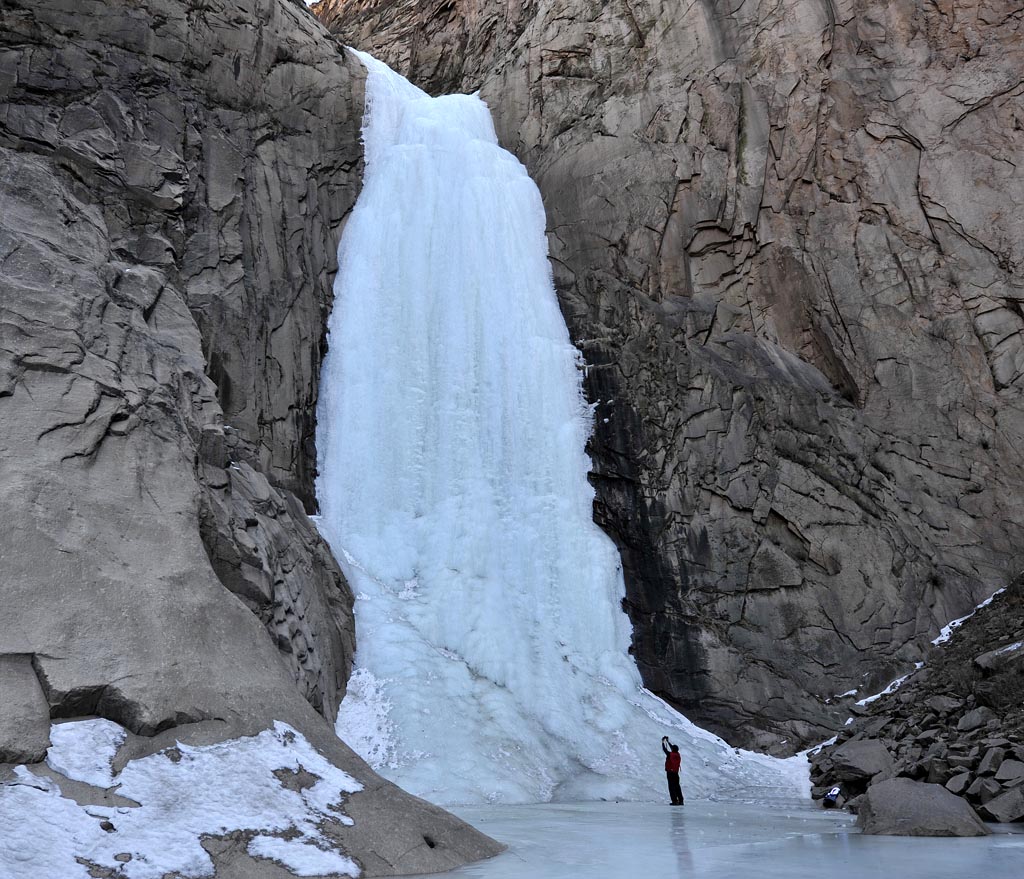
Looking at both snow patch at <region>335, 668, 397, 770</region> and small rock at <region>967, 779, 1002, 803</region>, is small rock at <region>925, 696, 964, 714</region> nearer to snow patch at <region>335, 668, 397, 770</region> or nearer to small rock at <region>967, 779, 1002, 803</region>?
small rock at <region>967, 779, 1002, 803</region>

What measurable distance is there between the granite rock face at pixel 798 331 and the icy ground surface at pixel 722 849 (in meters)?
7.67

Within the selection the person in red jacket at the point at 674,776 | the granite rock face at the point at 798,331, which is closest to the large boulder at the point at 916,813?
the person in red jacket at the point at 674,776

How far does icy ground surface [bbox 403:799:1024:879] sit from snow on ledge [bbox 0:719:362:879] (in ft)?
4.00

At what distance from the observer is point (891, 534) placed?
1920cm

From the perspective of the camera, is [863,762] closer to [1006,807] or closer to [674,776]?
[674,776]

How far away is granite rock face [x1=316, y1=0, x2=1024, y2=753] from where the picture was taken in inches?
739

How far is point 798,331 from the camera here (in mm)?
21453

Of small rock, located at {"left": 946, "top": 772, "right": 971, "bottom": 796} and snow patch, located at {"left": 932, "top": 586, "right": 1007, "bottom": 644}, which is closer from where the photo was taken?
small rock, located at {"left": 946, "top": 772, "right": 971, "bottom": 796}

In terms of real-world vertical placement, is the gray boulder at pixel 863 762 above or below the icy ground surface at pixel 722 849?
above

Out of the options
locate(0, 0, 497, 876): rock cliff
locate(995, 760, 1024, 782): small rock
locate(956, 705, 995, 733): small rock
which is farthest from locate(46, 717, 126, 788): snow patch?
locate(956, 705, 995, 733): small rock

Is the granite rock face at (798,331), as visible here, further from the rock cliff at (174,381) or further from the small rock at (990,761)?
the small rock at (990,761)

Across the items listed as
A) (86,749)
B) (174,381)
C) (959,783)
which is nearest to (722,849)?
(959,783)

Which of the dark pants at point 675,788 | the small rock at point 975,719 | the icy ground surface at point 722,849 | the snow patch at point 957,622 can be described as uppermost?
the snow patch at point 957,622

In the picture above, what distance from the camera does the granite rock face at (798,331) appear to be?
18.8 metres
